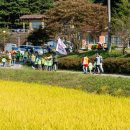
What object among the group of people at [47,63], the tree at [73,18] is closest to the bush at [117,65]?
the group of people at [47,63]

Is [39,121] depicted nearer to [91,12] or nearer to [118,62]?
[118,62]

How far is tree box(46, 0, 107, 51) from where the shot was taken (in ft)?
132

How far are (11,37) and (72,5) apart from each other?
85.1 ft

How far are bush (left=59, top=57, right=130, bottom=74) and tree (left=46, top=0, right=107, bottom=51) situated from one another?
7.24m

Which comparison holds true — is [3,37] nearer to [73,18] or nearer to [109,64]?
[73,18]

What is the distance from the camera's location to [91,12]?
134 ft

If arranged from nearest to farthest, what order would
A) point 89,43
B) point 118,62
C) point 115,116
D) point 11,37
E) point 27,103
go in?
point 115,116
point 27,103
point 118,62
point 89,43
point 11,37

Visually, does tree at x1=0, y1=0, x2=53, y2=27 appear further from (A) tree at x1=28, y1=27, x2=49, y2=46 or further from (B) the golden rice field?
(B) the golden rice field

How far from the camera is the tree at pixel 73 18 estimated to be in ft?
132

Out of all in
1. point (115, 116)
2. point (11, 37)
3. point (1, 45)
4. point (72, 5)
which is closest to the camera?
point (115, 116)

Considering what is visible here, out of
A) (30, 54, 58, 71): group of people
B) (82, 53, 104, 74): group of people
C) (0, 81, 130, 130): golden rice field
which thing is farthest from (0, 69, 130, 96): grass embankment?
(30, 54, 58, 71): group of people

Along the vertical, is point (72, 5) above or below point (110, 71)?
above

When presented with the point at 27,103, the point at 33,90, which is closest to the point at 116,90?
the point at 33,90

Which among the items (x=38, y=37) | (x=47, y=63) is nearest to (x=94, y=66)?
(x=47, y=63)
